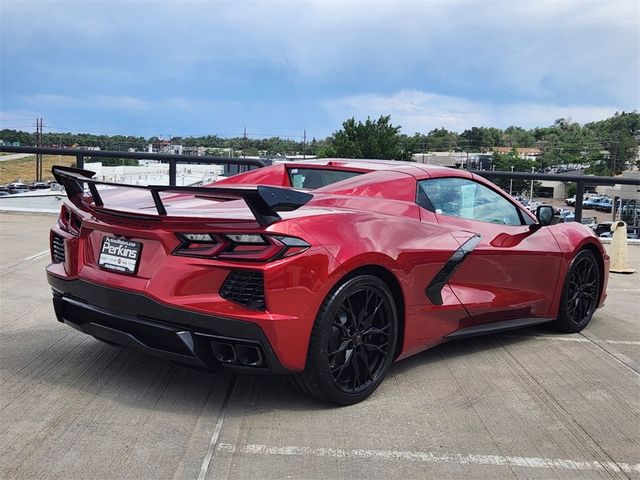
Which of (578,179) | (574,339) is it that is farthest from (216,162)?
(574,339)

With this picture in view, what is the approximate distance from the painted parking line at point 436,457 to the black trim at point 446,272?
1.17 meters

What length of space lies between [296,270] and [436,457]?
1.12 meters

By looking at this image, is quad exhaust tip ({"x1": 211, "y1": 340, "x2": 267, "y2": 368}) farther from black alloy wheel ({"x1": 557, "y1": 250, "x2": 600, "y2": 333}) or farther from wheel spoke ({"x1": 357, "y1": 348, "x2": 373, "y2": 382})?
black alloy wheel ({"x1": 557, "y1": 250, "x2": 600, "y2": 333})

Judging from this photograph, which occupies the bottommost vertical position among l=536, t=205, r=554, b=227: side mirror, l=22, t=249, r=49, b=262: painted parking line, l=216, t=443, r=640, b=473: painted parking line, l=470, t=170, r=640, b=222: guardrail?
l=216, t=443, r=640, b=473: painted parking line

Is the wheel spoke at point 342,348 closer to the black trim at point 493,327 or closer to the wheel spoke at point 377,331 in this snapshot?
the wheel spoke at point 377,331

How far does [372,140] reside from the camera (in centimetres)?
3603

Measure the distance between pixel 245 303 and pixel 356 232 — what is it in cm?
78

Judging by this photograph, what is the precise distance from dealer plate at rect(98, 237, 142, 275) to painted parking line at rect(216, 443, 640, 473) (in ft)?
3.44

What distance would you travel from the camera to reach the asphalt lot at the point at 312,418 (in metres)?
2.86

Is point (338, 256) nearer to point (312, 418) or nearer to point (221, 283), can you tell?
point (221, 283)

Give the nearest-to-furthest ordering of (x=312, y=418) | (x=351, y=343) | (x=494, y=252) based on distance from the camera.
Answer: (x=312, y=418) < (x=351, y=343) < (x=494, y=252)

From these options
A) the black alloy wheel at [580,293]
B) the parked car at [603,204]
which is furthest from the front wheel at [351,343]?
the parked car at [603,204]

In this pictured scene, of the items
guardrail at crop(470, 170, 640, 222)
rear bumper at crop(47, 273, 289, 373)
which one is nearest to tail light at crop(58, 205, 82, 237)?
rear bumper at crop(47, 273, 289, 373)

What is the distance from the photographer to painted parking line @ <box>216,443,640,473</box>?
2.95 meters
